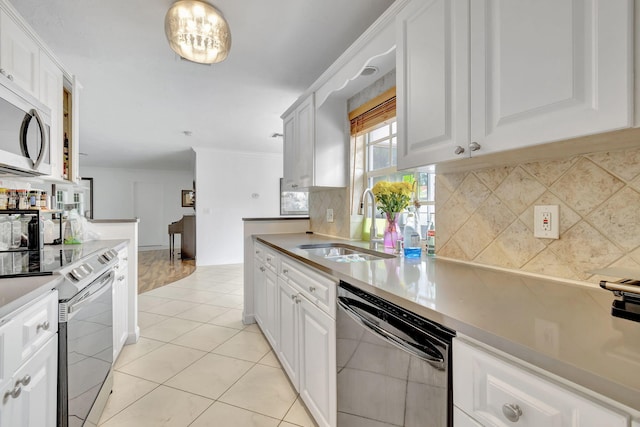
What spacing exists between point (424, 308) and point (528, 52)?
789mm

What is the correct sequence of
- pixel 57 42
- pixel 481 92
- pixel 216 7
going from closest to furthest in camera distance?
pixel 481 92, pixel 216 7, pixel 57 42

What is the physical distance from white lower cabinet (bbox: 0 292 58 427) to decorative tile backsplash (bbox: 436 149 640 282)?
1.67 m

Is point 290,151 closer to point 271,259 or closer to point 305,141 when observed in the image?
point 305,141

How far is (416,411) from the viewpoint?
2.68 ft

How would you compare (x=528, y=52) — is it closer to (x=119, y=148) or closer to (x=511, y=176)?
(x=511, y=176)

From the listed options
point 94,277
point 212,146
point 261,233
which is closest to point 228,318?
point 261,233

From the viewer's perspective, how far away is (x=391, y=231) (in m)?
1.87

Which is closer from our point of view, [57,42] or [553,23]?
[553,23]

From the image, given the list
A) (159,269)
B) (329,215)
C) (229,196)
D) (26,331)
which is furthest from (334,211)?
(159,269)

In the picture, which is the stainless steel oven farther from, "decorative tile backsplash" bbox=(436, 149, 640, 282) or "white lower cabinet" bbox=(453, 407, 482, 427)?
"decorative tile backsplash" bbox=(436, 149, 640, 282)

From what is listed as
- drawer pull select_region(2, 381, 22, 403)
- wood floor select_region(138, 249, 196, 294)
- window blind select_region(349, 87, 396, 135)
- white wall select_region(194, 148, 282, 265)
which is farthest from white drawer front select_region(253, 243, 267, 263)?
white wall select_region(194, 148, 282, 265)

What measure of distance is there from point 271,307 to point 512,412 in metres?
1.77

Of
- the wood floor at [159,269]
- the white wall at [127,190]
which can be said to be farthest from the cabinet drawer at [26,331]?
the white wall at [127,190]

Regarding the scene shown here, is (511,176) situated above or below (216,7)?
below
